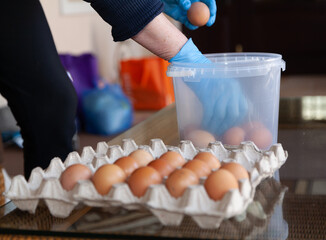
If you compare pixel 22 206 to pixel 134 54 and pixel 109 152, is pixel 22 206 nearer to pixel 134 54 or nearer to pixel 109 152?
pixel 109 152

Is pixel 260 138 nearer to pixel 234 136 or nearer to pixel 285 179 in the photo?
pixel 234 136

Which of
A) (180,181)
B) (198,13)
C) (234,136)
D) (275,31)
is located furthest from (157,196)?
(275,31)

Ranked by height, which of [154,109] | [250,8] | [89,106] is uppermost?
[250,8]

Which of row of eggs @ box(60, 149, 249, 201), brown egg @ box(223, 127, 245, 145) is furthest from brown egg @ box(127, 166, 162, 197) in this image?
brown egg @ box(223, 127, 245, 145)

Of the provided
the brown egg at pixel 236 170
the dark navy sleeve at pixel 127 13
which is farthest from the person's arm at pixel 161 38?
the brown egg at pixel 236 170

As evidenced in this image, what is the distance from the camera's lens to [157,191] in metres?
0.60

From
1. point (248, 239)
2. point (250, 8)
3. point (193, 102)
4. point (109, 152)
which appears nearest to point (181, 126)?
point (193, 102)

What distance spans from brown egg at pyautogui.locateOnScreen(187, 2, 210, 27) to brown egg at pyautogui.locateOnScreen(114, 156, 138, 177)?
2.09ft

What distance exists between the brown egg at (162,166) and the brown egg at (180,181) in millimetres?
34

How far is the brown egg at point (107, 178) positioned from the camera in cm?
64

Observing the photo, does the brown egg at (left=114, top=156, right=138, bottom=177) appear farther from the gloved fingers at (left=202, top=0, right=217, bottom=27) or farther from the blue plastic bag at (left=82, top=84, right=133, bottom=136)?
the blue plastic bag at (left=82, top=84, right=133, bottom=136)

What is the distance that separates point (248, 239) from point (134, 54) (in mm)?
4029

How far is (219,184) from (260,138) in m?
0.39

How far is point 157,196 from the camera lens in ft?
1.95
